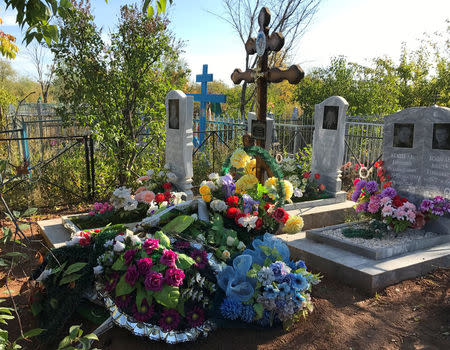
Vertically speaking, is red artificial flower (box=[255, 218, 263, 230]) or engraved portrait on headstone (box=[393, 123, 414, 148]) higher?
engraved portrait on headstone (box=[393, 123, 414, 148])

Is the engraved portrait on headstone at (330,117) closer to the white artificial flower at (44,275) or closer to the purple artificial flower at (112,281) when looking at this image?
the purple artificial flower at (112,281)

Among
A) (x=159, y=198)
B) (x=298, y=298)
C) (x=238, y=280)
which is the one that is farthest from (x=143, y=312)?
(x=159, y=198)

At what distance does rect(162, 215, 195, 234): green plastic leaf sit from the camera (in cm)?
330

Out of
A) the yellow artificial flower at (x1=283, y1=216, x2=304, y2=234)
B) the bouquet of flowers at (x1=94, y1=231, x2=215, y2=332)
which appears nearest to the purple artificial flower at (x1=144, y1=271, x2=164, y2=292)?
the bouquet of flowers at (x1=94, y1=231, x2=215, y2=332)

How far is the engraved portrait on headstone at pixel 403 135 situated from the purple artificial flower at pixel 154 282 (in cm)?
402

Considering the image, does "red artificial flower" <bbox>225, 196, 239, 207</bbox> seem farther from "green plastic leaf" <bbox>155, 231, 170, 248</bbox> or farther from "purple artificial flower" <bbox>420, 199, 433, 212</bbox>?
"purple artificial flower" <bbox>420, 199, 433, 212</bbox>

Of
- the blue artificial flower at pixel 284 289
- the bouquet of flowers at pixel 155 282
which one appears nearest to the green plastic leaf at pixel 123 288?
the bouquet of flowers at pixel 155 282

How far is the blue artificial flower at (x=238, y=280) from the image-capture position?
296 centimetres

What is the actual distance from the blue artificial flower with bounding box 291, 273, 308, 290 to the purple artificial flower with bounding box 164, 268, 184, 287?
882 mm

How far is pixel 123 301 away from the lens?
275 centimetres

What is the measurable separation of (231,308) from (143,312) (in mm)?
661

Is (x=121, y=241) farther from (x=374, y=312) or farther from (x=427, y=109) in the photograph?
(x=427, y=109)

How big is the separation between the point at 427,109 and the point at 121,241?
4.20 m

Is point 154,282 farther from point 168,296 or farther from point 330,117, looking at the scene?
point 330,117
